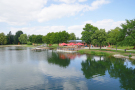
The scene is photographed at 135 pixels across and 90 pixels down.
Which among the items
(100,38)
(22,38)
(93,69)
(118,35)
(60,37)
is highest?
(22,38)

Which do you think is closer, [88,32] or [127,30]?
[127,30]

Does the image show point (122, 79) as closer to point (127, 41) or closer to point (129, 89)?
point (129, 89)

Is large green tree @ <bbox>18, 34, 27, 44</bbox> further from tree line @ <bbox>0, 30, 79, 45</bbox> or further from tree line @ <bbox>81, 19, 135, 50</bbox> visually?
tree line @ <bbox>81, 19, 135, 50</bbox>

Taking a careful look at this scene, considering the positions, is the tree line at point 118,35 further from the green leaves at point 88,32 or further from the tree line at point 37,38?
the tree line at point 37,38

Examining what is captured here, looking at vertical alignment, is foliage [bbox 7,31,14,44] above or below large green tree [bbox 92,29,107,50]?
above

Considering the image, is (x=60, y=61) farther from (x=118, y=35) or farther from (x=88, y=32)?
(x=88, y=32)

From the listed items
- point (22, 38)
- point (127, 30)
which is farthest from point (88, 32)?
point (22, 38)

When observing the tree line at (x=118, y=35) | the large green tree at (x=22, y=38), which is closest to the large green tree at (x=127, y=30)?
the tree line at (x=118, y=35)

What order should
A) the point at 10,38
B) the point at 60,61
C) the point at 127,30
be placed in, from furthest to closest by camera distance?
the point at 10,38, the point at 127,30, the point at 60,61

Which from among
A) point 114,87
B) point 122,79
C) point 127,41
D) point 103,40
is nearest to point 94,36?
point 103,40

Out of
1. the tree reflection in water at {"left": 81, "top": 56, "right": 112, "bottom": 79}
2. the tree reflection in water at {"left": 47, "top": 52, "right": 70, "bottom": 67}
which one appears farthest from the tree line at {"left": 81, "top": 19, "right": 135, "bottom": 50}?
the tree reflection in water at {"left": 47, "top": 52, "right": 70, "bottom": 67}

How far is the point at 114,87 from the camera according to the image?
13.2 metres

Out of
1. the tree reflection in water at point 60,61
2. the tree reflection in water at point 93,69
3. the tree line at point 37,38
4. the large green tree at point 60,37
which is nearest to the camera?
the tree reflection in water at point 93,69

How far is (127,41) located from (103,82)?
26688 millimetres
